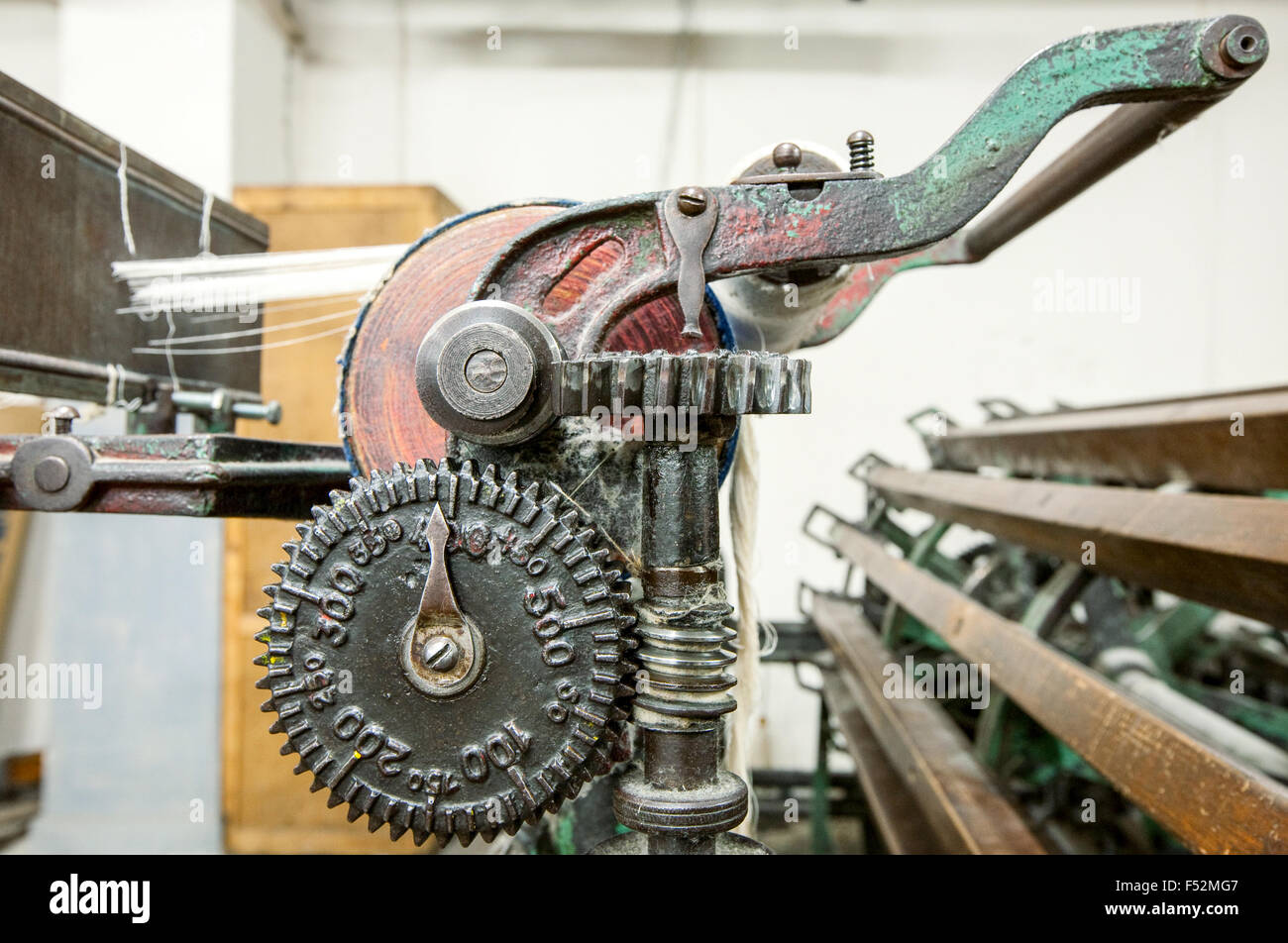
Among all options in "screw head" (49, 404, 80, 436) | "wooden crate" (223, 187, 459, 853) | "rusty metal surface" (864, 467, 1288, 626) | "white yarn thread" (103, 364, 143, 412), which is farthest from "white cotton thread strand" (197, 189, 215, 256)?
"rusty metal surface" (864, 467, 1288, 626)

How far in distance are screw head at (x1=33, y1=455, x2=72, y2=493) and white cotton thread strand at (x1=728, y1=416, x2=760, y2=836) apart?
67cm

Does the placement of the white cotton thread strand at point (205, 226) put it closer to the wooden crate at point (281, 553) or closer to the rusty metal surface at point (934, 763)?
the wooden crate at point (281, 553)

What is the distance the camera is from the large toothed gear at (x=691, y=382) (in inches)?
20.6

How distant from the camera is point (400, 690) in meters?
0.55

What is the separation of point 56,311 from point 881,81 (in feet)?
11.5

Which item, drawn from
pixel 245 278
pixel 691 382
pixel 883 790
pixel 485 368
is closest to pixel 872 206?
pixel 691 382

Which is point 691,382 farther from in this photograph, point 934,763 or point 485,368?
point 934,763

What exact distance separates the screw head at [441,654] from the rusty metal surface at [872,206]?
23 centimetres

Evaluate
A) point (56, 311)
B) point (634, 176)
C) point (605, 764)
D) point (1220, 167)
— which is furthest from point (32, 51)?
point (1220, 167)

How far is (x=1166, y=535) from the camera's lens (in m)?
1.07

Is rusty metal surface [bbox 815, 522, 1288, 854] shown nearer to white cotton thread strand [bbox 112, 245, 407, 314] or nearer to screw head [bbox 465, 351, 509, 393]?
screw head [bbox 465, 351, 509, 393]

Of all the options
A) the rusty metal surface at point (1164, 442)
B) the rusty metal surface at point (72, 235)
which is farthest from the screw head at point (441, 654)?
the rusty metal surface at point (1164, 442)

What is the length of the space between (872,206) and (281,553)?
97.2 inches
